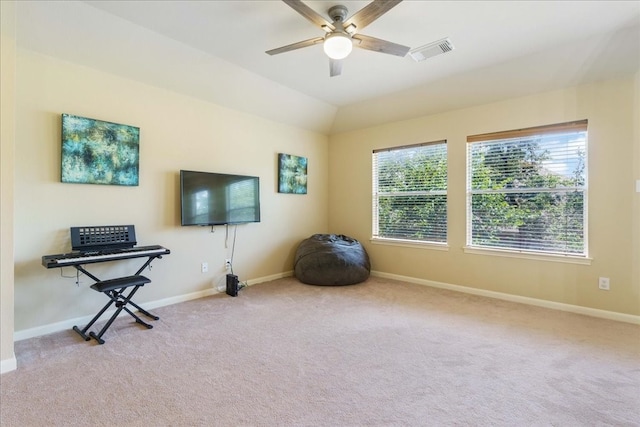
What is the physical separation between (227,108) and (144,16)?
1.51 m

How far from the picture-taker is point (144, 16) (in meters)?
2.53

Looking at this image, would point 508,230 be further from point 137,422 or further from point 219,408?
point 137,422

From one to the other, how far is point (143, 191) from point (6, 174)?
1238mm

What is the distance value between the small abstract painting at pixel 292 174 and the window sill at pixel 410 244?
57.4 inches

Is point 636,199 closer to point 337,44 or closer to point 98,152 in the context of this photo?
point 337,44

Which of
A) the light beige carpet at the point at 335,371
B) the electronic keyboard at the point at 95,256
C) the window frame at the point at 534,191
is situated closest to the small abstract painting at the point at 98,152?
the electronic keyboard at the point at 95,256

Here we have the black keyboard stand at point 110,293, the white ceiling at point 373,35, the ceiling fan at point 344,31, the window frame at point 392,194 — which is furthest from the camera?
the window frame at point 392,194

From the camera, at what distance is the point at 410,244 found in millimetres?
4520

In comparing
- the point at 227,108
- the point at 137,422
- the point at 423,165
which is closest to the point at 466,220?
the point at 423,165

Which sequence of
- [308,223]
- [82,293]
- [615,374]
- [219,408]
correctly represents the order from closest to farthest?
[219,408] → [615,374] → [82,293] → [308,223]

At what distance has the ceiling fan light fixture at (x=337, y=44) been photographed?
7.56ft

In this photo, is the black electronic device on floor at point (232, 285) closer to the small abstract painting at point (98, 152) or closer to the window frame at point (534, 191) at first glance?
the small abstract painting at point (98, 152)

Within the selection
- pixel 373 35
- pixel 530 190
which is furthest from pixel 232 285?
pixel 530 190

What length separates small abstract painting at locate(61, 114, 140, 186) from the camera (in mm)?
2734
